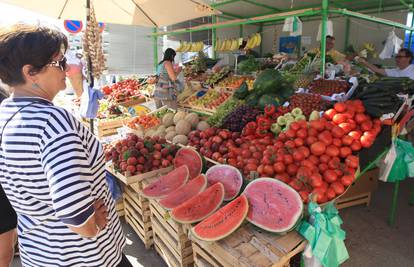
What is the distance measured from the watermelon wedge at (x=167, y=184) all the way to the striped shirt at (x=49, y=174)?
1279mm

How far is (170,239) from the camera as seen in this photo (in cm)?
259

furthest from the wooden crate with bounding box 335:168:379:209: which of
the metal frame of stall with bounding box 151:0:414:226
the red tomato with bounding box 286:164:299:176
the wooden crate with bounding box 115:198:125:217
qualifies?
the wooden crate with bounding box 115:198:125:217

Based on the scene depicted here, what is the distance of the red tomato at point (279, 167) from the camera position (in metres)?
2.17

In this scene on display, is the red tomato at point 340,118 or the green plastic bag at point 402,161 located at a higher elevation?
the red tomato at point 340,118

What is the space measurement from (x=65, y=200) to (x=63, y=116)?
0.33 meters

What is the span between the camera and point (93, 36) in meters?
2.93

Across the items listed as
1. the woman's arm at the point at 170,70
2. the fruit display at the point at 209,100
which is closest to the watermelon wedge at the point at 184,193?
the fruit display at the point at 209,100

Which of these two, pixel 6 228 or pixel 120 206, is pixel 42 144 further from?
pixel 120 206

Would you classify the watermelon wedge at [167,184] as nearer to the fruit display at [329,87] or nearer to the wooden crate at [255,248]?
the wooden crate at [255,248]

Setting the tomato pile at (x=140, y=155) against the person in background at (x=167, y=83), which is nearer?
the tomato pile at (x=140, y=155)

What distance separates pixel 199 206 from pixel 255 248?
58 centimetres

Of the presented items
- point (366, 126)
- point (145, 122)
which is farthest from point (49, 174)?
point (145, 122)

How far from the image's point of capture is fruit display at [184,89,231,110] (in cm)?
461

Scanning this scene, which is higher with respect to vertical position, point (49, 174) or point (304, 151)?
point (49, 174)
